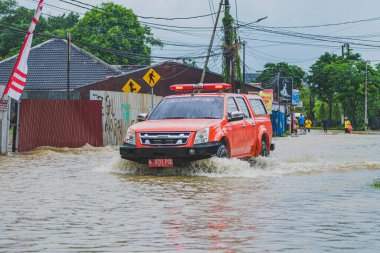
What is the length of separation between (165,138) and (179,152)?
0.43m

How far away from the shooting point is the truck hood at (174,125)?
53.4 feet

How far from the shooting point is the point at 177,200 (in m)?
12.0

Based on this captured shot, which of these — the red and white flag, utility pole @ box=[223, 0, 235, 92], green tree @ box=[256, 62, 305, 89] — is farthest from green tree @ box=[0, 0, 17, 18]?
the red and white flag

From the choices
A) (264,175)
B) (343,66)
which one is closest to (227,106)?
(264,175)

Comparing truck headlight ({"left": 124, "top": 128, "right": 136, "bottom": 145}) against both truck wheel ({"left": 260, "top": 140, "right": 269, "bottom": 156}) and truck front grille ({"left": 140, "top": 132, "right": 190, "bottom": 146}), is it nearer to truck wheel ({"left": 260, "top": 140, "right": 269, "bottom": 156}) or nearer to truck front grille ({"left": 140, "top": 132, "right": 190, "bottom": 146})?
truck front grille ({"left": 140, "top": 132, "right": 190, "bottom": 146})

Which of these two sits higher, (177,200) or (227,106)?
(227,106)

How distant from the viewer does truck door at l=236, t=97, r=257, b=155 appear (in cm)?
1844

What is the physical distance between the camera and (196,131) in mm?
16219

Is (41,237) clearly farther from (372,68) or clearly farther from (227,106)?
(372,68)

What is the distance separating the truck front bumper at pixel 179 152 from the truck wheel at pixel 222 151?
0.45 feet

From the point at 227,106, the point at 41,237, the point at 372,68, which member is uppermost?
the point at 372,68

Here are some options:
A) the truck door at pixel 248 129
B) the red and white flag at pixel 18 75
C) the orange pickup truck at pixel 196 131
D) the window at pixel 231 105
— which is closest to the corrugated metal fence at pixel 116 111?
the red and white flag at pixel 18 75

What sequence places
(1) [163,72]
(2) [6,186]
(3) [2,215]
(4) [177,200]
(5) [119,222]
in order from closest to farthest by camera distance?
(5) [119,222]
(3) [2,215]
(4) [177,200]
(2) [6,186]
(1) [163,72]

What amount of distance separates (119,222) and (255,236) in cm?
183
